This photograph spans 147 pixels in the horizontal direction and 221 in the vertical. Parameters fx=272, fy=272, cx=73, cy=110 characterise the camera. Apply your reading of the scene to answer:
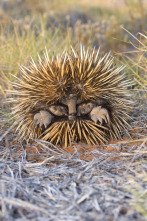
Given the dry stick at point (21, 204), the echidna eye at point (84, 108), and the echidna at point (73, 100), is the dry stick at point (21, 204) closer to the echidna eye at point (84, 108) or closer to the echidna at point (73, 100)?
the echidna at point (73, 100)

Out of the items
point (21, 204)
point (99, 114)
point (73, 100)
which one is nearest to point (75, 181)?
point (21, 204)

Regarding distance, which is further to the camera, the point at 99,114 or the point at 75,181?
the point at 99,114

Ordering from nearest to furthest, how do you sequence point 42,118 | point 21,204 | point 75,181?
point 21,204
point 75,181
point 42,118

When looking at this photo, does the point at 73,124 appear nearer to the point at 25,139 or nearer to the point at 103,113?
the point at 103,113

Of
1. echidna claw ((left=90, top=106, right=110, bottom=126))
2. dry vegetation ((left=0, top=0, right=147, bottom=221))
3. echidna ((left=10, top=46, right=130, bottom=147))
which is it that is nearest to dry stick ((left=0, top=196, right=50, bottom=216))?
dry vegetation ((left=0, top=0, right=147, bottom=221))

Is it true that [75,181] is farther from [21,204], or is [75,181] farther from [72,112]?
[72,112]

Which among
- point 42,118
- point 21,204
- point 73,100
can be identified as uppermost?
point 73,100

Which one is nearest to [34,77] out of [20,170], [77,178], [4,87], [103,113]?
[103,113]

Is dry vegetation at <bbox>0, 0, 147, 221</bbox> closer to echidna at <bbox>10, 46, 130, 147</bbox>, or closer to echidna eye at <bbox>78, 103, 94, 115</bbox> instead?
echidna at <bbox>10, 46, 130, 147</bbox>

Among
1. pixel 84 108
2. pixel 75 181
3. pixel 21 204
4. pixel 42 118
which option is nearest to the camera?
pixel 21 204
